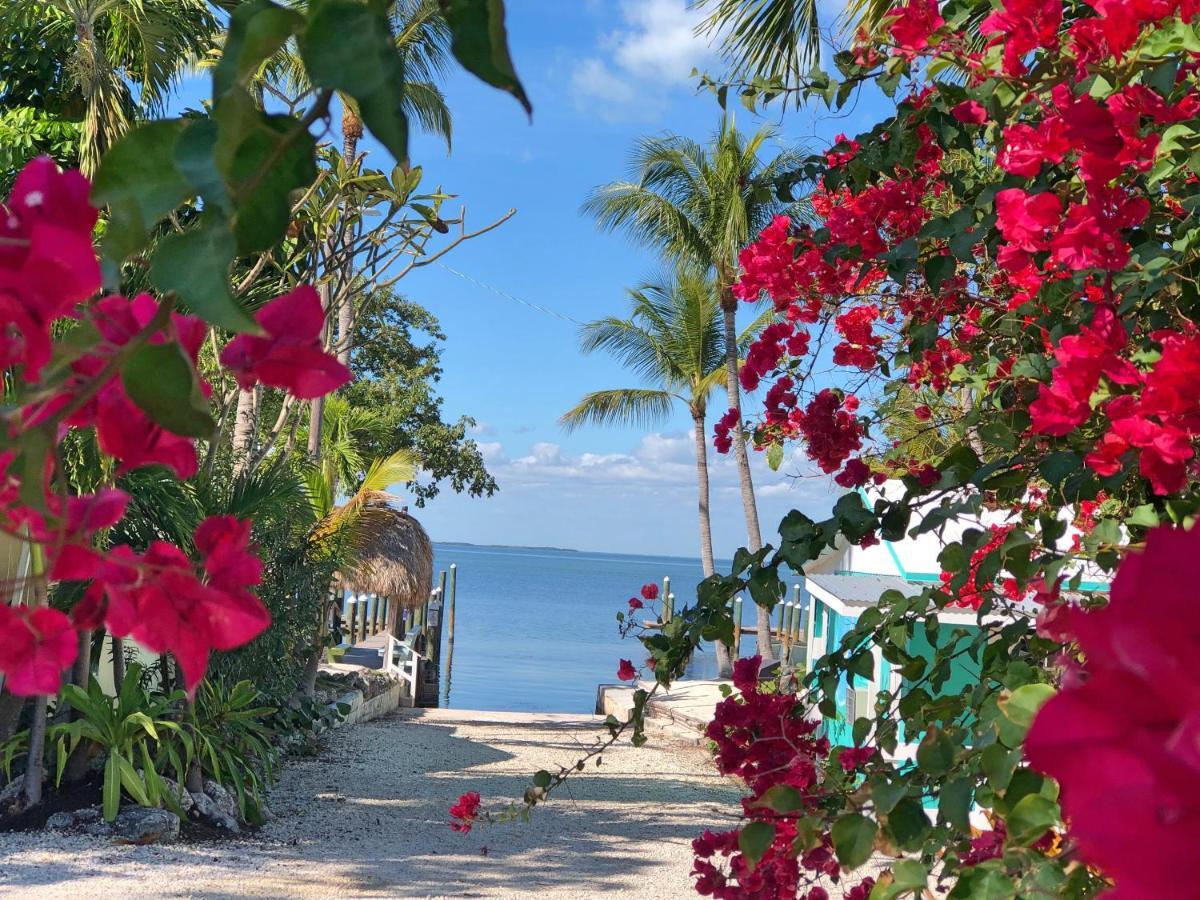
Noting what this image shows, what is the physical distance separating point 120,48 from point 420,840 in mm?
6229

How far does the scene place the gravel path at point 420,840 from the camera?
499 cm

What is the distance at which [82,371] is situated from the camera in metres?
0.40

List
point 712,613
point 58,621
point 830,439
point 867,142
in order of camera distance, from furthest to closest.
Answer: point 830,439, point 867,142, point 712,613, point 58,621

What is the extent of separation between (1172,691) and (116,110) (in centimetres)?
773

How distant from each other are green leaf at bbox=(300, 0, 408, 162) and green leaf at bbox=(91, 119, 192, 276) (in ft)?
0.17

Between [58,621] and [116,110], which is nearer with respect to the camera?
[58,621]

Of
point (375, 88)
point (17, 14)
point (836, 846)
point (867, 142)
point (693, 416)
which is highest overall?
point (17, 14)

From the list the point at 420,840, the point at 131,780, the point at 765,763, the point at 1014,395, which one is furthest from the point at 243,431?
the point at 1014,395

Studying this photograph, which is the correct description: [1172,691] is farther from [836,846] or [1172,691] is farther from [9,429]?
[836,846]

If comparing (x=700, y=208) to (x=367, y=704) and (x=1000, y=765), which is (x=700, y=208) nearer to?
(x=367, y=704)

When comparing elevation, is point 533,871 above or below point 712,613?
below

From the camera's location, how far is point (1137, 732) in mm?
231

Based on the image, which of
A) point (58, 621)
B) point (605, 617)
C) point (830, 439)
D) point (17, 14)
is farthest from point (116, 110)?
point (605, 617)

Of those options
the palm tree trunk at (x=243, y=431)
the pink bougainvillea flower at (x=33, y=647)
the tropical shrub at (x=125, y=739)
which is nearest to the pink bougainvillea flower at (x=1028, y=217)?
the pink bougainvillea flower at (x=33, y=647)
